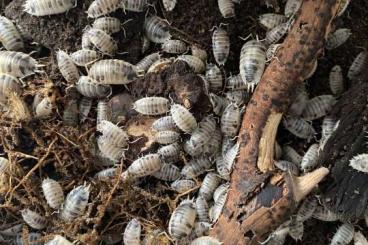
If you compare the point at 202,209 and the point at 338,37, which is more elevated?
the point at 338,37

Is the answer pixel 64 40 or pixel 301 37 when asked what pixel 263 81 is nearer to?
pixel 301 37

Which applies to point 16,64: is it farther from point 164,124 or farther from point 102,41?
point 164,124

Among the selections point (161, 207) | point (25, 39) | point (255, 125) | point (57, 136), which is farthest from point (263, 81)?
point (25, 39)

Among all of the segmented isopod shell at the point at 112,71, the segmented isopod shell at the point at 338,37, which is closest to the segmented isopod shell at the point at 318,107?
the segmented isopod shell at the point at 338,37

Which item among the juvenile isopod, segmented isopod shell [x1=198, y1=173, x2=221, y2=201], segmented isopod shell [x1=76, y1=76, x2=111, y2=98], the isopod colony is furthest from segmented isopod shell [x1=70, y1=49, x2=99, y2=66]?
segmented isopod shell [x1=198, y1=173, x2=221, y2=201]

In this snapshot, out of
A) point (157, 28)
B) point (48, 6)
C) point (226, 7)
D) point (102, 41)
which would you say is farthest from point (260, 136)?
point (48, 6)

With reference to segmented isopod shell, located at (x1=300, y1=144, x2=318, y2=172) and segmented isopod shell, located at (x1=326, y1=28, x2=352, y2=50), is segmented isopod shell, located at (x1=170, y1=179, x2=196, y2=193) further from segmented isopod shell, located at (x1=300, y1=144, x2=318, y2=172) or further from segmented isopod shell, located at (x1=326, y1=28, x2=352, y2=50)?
segmented isopod shell, located at (x1=326, y1=28, x2=352, y2=50)

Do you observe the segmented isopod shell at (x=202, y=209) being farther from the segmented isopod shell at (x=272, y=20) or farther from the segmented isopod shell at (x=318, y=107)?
the segmented isopod shell at (x=272, y=20)
